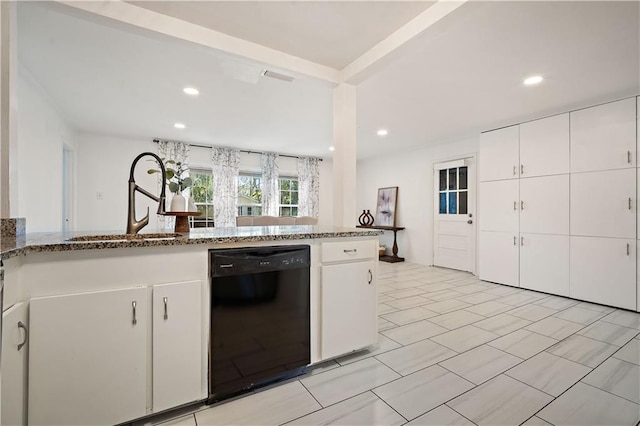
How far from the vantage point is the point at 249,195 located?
6.28 metres

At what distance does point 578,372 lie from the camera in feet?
6.21

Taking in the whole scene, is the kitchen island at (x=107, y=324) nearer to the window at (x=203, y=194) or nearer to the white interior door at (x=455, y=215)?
the window at (x=203, y=194)

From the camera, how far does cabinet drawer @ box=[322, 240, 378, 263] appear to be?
6.16 feet

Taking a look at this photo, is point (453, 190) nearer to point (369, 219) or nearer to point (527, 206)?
point (527, 206)

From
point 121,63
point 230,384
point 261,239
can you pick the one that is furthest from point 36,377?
point 121,63

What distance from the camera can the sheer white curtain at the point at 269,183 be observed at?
6305 millimetres

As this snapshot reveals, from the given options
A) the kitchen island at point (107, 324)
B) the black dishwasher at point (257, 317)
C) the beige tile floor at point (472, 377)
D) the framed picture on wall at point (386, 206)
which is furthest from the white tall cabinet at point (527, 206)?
the kitchen island at point (107, 324)

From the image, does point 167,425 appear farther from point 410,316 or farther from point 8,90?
point 410,316

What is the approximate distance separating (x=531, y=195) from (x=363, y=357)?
336 cm

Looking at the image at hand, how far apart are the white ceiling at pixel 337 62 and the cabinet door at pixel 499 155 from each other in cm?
21

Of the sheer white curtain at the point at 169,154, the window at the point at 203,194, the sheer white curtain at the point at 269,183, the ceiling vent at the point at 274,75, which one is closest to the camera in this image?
the ceiling vent at the point at 274,75

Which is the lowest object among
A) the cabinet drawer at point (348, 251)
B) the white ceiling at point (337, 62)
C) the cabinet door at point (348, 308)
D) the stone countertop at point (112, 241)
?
the cabinet door at point (348, 308)

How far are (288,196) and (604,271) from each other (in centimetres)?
546

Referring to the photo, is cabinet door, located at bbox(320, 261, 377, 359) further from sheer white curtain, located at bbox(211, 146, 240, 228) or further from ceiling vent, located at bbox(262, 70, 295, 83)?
sheer white curtain, located at bbox(211, 146, 240, 228)
